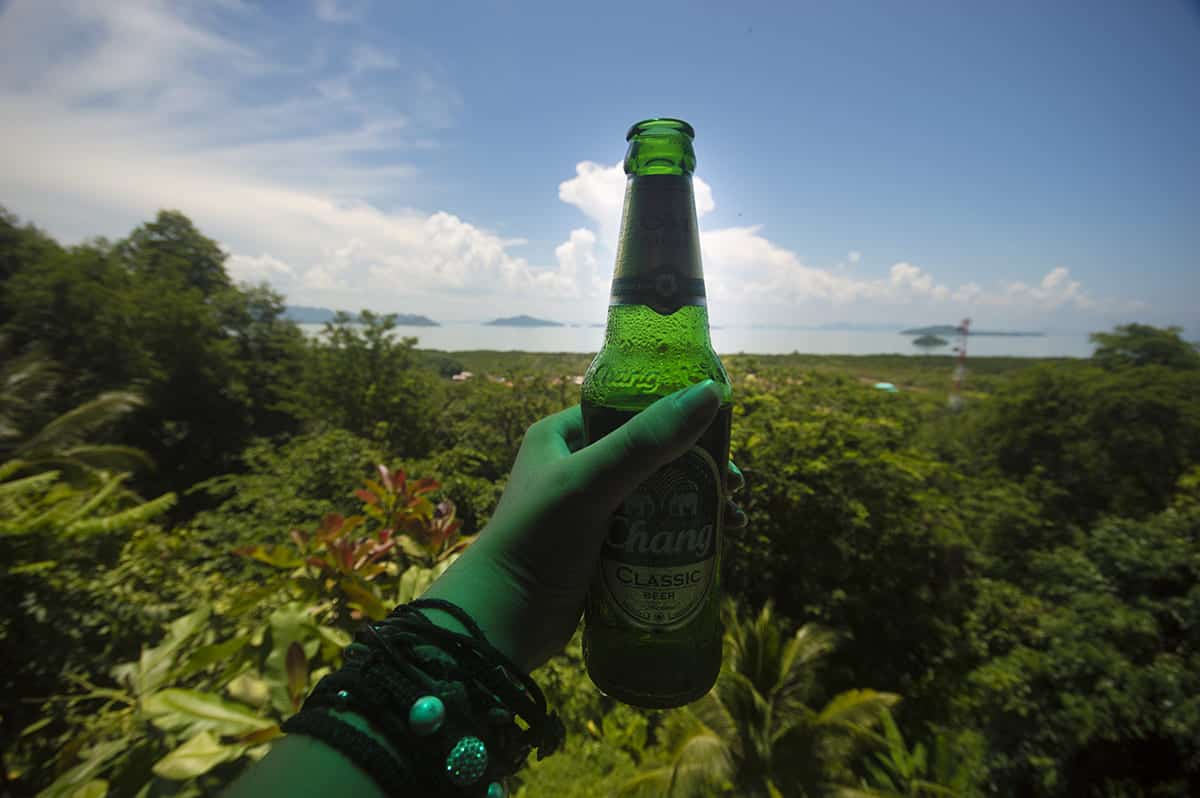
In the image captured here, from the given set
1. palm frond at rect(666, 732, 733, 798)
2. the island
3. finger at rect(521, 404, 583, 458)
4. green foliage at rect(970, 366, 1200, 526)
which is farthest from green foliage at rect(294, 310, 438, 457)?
the island

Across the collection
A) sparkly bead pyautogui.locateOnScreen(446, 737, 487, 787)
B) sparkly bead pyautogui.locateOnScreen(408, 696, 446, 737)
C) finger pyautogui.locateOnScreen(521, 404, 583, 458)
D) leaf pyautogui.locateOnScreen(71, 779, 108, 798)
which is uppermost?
finger pyautogui.locateOnScreen(521, 404, 583, 458)

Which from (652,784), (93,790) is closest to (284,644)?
(93,790)

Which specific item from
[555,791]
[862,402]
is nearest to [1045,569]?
[862,402]

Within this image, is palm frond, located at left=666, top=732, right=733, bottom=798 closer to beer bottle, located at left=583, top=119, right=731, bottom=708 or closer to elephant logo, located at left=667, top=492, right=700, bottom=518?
beer bottle, located at left=583, top=119, right=731, bottom=708

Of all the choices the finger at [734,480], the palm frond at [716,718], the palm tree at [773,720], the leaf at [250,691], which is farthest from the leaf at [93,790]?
the palm frond at [716,718]

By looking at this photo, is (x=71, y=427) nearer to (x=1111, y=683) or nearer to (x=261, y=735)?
(x=261, y=735)

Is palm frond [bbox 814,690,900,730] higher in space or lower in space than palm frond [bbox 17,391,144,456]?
lower

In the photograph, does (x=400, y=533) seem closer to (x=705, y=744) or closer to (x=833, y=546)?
(x=705, y=744)
